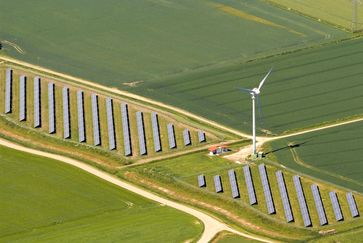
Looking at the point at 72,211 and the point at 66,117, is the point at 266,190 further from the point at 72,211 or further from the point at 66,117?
the point at 66,117

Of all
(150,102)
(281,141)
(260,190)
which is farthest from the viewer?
(150,102)

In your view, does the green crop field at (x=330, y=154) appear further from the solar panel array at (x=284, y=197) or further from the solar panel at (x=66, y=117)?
the solar panel at (x=66, y=117)

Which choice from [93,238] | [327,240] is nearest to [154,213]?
[93,238]

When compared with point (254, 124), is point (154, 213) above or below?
below

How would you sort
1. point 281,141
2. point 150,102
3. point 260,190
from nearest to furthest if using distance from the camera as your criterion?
point 260,190 < point 281,141 < point 150,102

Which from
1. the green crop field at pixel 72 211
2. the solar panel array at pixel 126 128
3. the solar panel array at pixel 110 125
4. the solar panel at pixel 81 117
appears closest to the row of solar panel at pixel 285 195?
the green crop field at pixel 72 211

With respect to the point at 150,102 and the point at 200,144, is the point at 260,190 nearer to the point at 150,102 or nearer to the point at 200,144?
the point at 200,144

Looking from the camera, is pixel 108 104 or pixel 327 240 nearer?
pixel 327 240
